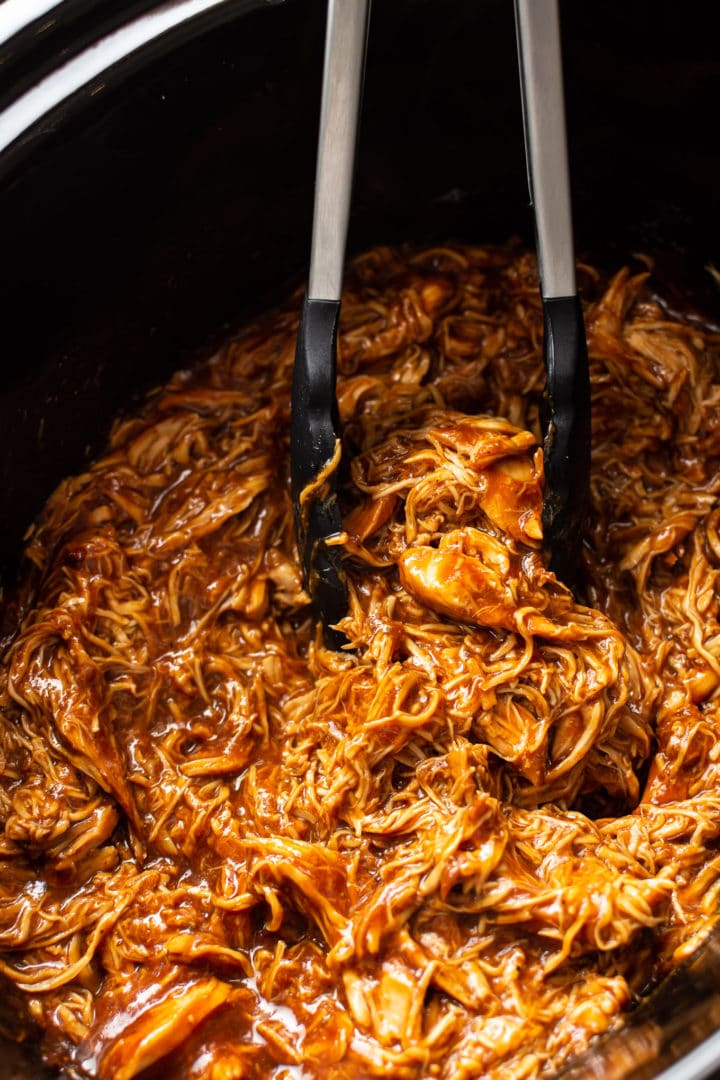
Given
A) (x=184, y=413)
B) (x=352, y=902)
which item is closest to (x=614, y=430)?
(x=184, y=413)

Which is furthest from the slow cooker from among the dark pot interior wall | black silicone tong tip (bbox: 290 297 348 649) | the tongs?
black silicone tong tip (bbox: 290 297 348 649)

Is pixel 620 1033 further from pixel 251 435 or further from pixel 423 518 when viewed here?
pixel 251 435

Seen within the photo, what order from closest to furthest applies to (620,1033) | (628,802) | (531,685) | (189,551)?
(620,1033)
(531,685)
(628,802)
(189,551)

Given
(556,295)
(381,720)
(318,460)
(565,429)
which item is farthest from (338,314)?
(381,720)

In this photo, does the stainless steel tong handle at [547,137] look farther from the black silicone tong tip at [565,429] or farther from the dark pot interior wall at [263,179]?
the dark pot interior wall at [263,179]

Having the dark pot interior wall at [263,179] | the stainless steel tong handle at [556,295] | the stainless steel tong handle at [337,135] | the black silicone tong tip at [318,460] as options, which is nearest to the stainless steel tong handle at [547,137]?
the stainless steel tong handle at [556,295]
